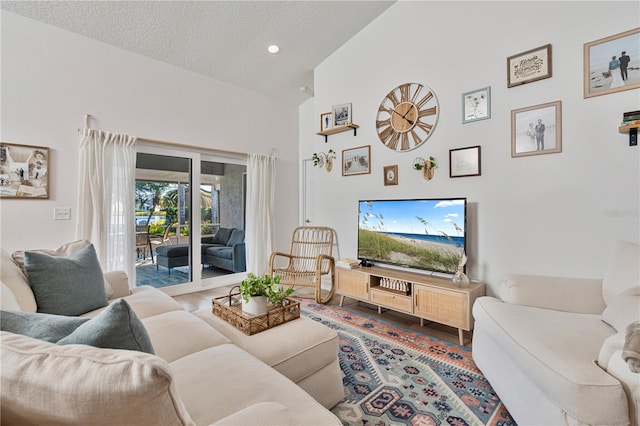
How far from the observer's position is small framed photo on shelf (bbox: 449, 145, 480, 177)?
275 centimetres

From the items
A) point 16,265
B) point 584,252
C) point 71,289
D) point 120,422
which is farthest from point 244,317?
point 584,252

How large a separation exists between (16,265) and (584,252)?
12.7ft

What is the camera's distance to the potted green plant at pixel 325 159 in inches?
161

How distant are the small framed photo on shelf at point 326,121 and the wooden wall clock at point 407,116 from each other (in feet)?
2.58

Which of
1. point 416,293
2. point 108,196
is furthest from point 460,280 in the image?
point 108,196

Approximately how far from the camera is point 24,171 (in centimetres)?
271

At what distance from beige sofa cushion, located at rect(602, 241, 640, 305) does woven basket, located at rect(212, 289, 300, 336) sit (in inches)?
76.3

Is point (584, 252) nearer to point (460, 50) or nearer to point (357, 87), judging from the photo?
point (460, 50)

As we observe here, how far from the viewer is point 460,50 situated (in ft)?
9.43

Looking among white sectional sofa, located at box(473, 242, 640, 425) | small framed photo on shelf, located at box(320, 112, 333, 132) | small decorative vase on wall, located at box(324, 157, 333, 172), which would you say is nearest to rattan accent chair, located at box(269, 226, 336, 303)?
small decorative vase on wall, located at box(324, 157, 333, 172)

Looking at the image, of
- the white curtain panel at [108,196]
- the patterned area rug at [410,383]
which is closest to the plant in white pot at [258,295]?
the patterned area rug at [410,383]

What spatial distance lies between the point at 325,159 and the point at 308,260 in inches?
58.5

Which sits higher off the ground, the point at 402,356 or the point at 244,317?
the point at 244,317

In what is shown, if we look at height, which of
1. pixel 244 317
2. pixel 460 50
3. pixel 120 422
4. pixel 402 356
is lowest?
pixel 402 356
